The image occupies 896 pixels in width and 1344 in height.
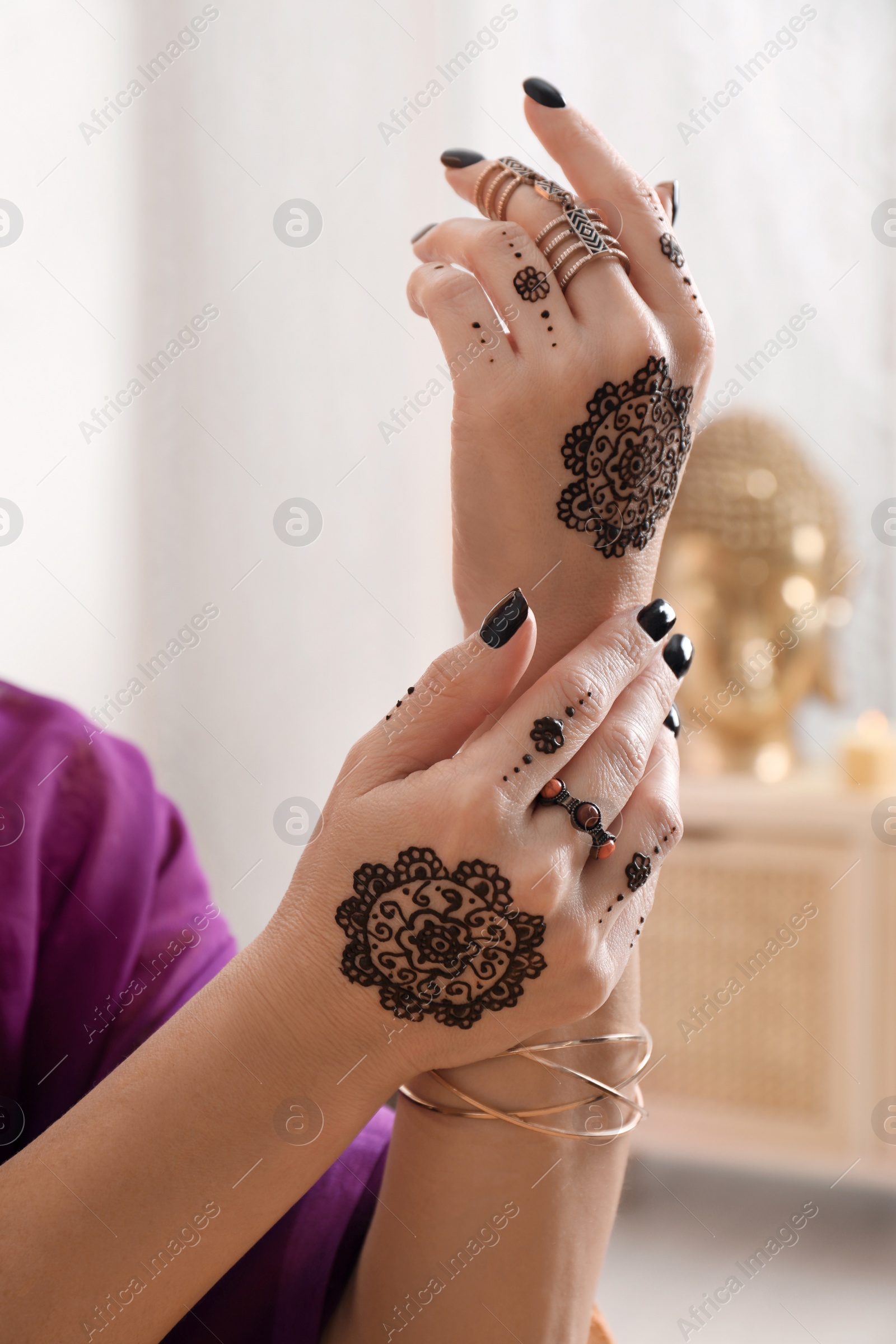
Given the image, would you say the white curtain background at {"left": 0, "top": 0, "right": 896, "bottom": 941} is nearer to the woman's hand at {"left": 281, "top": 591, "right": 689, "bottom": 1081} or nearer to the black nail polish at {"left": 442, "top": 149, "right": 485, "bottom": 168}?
the black nail polish at {"left": 442, "top": 149, "right": 485, "bottom": 168}

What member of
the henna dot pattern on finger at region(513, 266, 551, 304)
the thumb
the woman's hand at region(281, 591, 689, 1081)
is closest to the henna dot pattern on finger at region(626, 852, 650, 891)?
the woman's hand at region(281, 591, 689, 1081)

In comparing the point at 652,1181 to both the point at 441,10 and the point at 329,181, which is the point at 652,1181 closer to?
the point at 329,181

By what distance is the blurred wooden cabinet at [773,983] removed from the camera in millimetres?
1492

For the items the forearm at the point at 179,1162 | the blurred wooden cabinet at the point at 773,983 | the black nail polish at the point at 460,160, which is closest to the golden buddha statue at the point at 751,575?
the blurred wooden cabinet at the point at 773,983

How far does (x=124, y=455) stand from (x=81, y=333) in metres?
0.22

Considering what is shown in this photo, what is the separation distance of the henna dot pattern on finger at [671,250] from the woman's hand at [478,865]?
23cm

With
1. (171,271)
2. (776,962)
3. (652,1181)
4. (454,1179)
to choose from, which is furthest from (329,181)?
(652,1181)

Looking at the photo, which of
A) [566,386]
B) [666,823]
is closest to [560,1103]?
[666,823]

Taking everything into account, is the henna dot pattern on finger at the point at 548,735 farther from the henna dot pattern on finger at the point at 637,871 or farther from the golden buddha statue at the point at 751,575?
the golden buddha statue at the point at 751,575

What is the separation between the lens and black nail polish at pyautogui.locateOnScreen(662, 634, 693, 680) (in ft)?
1.83

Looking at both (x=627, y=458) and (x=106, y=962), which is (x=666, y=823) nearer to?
(x=627, y=458)

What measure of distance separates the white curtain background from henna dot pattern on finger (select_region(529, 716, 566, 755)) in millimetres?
1340

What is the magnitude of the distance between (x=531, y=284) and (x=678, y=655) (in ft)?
0.73

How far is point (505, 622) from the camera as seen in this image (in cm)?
49
